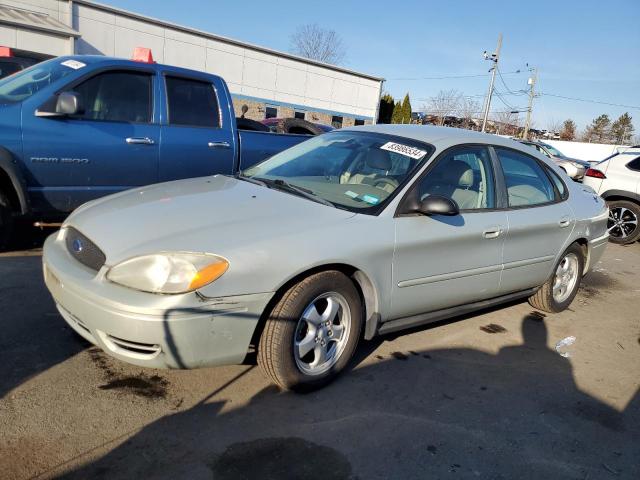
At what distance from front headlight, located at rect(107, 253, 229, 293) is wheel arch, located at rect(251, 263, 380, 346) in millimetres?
367

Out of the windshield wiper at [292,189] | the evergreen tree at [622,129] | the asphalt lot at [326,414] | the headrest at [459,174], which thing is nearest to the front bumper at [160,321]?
the asphalt lot at [326,414]

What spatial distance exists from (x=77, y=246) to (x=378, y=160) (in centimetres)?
208

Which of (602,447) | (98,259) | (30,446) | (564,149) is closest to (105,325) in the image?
(98,259)

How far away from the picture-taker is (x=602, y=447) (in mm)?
2838

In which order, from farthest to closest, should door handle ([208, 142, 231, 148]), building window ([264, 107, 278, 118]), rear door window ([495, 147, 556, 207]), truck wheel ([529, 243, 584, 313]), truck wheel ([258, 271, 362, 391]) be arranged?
building window ([264, 107, 278, 118]), door handle ([208, 142, 231, 148]), truck wheel ([529, 243, 584, 313]), rear door window ([495, 147, 556, 207]), truck wheel ([258, 271, 362, 391])

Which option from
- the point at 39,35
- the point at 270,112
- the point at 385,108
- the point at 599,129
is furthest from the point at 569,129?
the point at 39,35

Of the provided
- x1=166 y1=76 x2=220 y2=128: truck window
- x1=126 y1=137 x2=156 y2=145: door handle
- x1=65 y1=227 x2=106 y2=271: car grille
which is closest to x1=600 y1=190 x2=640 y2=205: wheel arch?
x1=166 y1=76 x2=220 y2=128: truck window

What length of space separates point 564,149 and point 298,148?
36.1 meters

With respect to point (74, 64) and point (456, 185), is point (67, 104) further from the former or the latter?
point (456, 185)

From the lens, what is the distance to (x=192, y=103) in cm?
562

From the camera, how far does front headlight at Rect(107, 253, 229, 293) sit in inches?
98.7

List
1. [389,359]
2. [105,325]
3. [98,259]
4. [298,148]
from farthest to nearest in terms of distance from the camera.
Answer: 1. [298,148]
2. [389,359]
3. [98,259]
4. [105,325]

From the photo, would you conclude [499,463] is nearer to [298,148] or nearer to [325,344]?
[325,344]

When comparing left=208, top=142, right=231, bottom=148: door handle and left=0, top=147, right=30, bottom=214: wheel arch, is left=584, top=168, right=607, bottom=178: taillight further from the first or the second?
left=0, top=147, right=30, bottom=214: wheel arch
